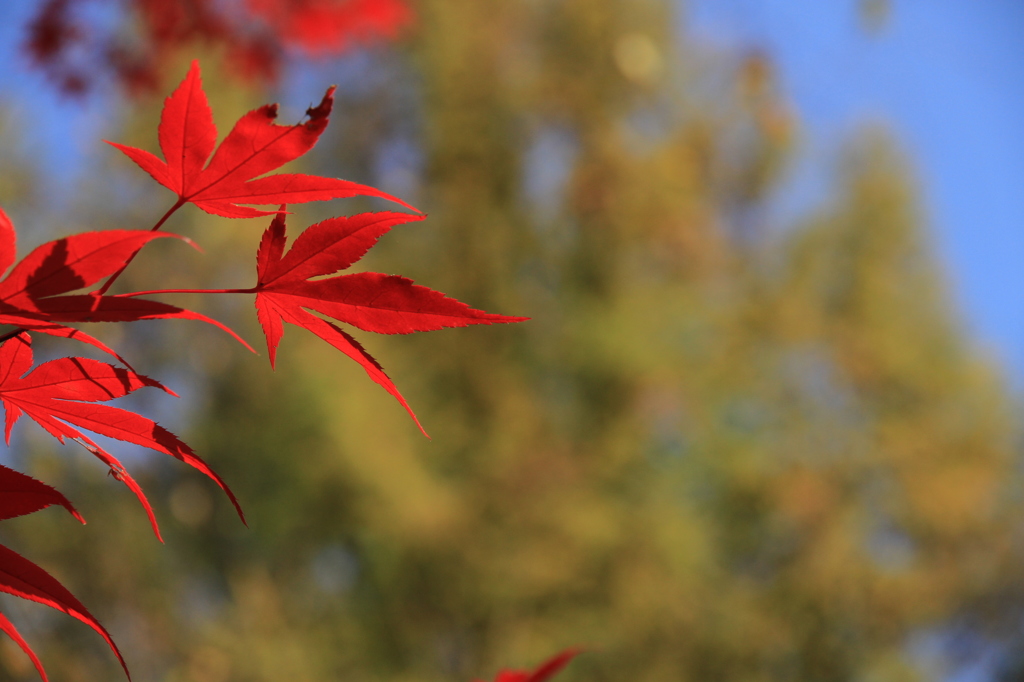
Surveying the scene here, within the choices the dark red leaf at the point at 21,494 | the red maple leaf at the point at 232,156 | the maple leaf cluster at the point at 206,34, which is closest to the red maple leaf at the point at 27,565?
the dark red leaf at the point at 21,494

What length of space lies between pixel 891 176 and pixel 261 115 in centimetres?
545

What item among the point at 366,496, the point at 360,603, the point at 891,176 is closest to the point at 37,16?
the point at 366,496

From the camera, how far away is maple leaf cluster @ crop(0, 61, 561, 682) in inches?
8.8

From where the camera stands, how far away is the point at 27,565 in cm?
23

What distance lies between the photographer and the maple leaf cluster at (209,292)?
224 millimetres

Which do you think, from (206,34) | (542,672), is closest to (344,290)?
(542,672)

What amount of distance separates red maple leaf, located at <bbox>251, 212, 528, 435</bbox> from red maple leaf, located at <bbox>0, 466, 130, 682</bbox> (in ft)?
0.31

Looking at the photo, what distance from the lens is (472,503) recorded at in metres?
3.46

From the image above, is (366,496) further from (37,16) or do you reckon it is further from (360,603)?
(37,16)

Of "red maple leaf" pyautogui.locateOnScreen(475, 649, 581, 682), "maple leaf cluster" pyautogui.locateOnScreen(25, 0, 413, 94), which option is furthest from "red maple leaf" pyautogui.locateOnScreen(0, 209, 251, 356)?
"maple leaf cluster" pyautogui.locateOnScreen(25, 0, 413, 94)

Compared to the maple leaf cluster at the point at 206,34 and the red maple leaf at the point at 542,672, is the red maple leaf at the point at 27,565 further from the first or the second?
the maple leaf cluster at the point at 206,34

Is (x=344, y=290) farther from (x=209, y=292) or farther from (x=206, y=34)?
(x=206, y=34)

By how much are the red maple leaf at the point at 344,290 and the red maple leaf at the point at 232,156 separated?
0.5 inches

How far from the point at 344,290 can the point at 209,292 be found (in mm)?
40
